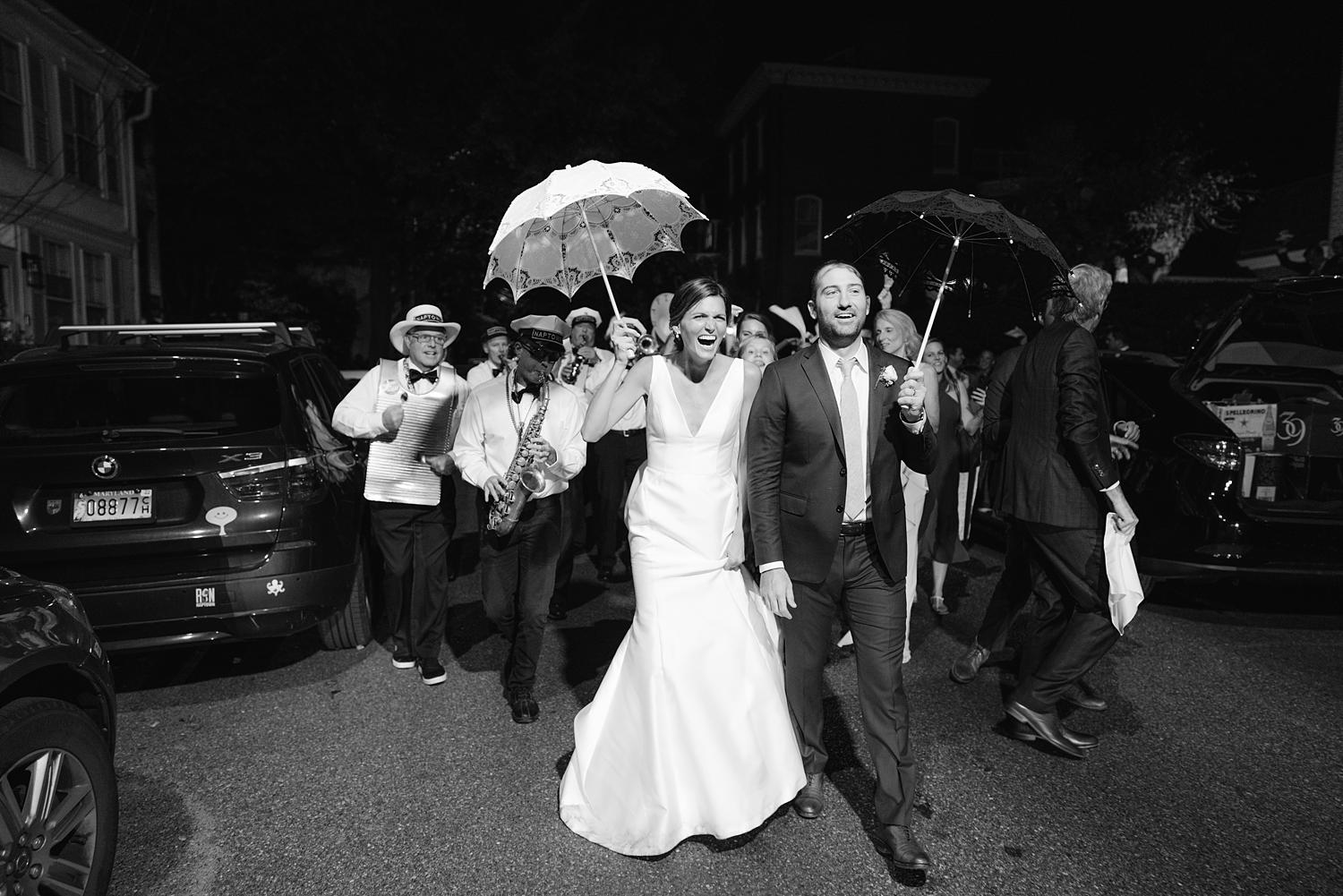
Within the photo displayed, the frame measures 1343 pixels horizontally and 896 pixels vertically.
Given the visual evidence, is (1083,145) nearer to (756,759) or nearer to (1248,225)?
(1248,225)

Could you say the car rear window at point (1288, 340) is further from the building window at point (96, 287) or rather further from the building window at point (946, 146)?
the building window at point (946, 146)

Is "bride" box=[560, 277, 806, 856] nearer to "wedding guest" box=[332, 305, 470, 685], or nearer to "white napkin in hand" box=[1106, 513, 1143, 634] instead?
"white napkin in hand" box=[1106, 513, 1143, 634]

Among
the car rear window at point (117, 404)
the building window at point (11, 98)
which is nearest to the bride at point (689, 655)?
the car rear window at point (117, 404)

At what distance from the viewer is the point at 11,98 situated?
52.3 feet

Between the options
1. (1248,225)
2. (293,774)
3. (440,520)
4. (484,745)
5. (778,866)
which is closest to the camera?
(778,866)

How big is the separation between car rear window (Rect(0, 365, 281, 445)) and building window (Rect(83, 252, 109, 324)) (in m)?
15.8

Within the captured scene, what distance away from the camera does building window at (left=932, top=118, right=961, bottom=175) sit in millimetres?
34156

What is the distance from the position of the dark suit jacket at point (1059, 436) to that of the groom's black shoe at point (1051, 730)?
0.86 meters

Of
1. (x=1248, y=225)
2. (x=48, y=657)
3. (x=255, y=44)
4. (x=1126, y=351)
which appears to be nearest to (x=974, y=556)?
(x=1126, y=351)

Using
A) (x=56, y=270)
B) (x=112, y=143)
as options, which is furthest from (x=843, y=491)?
(x=112, y=143)

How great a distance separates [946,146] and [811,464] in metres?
33.8

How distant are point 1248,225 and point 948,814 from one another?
29387 millimetres

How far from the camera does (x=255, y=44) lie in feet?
67.0

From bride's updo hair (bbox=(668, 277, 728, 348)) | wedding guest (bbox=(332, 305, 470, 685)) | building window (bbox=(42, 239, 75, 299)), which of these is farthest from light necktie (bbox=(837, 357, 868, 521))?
building window (bbox=(42, 239, 75, 299))
